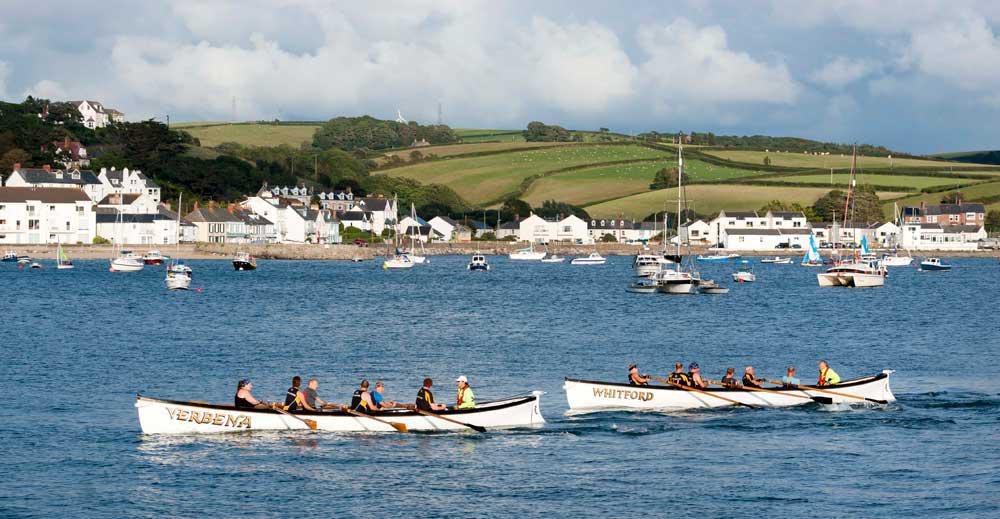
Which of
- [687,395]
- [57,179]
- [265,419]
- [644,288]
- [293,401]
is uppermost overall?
[57,179]

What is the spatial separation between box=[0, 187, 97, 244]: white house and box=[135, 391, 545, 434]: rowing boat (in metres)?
138

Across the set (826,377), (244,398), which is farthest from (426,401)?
(826,377)

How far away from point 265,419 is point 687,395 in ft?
44.7

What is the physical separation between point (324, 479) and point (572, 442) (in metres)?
8.03

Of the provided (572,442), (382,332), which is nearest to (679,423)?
(572,442)

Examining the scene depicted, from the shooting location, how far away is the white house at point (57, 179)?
6885 inches

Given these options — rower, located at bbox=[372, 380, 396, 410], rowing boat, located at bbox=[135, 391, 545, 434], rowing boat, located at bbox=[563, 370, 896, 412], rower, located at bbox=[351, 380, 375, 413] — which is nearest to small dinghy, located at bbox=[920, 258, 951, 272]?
rowing boat, located at bbox=[563, 370, 896, 412]

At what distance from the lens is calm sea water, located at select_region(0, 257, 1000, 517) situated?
92.6ft

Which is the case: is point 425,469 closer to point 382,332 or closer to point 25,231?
point 382,332

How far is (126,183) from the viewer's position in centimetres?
18438

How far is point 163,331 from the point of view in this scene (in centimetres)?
6606

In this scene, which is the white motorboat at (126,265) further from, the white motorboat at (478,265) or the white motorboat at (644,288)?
the white motorboat at (644,288)

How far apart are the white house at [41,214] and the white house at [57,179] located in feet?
25.7

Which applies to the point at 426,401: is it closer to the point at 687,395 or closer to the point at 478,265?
the point at 687,395
